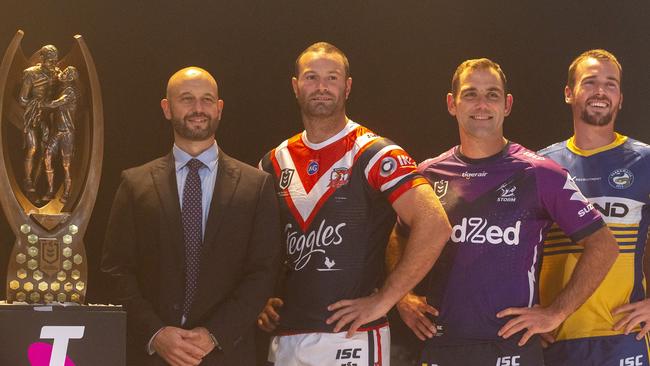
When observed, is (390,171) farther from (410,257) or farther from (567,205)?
(567,205)

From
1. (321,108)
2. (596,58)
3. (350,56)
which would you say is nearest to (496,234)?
(321,108)

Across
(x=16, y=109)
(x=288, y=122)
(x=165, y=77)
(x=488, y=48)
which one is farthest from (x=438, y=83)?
(x=16, y=109)

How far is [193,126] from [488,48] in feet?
5.35

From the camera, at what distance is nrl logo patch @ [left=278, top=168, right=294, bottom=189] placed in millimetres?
3514

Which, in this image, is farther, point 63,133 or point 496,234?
point 496,234

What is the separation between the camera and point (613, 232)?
3.55 meters

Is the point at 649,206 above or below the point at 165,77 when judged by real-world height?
below

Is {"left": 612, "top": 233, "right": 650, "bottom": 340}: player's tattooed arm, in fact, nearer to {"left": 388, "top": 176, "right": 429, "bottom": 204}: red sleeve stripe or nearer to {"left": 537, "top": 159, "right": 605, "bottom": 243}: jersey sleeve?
{"left": 537, "top": 159, "right": 605, "bottom": 243}: jersey sleeve

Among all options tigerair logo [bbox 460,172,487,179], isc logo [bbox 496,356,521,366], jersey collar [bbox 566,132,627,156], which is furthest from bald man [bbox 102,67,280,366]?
jersey collar [bbox 566,132,627,156]

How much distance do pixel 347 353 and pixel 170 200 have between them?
0.86m

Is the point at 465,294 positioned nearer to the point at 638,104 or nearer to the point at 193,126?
the point at 193,126

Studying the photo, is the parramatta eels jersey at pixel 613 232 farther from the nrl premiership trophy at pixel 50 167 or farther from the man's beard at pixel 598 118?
the nrl premiership trophy at pixel 50 167

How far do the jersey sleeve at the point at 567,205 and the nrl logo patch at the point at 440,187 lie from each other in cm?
35

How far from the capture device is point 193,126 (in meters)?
3.32
